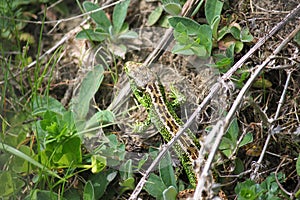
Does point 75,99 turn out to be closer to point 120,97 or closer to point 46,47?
point 120,97

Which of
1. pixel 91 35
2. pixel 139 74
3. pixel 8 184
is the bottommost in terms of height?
pixel 8 184

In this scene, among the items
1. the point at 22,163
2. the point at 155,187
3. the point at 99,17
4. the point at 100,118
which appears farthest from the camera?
the point at 99,17

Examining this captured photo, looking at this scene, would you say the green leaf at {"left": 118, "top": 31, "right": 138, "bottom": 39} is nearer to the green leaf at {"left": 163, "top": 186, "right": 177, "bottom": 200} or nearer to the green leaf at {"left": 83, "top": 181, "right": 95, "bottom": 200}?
the green leaf at {"left": 83, "top": 181, "right": 95, "bottom": 200}

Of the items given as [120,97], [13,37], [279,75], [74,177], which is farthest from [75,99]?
[279,75]

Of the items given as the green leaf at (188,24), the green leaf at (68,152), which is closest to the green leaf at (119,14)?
the green leaf at (188,24)

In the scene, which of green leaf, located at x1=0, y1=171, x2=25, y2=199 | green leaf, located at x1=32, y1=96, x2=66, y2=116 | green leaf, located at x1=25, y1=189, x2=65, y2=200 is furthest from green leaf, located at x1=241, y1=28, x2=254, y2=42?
green leaf, located at x1=0, y1=171, x2=25, y2=199

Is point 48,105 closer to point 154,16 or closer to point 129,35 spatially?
point 129,35

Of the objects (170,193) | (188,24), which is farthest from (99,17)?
(170,193)
